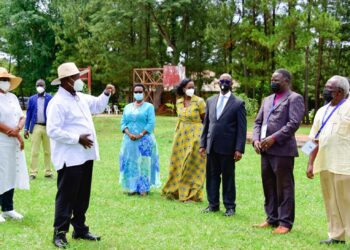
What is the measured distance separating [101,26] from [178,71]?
7073 millimetres

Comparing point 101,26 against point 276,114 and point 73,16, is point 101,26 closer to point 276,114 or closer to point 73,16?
point 73,16

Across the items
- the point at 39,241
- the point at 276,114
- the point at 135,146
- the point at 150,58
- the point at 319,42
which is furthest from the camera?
the point at 150,58

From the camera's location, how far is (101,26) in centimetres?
3556

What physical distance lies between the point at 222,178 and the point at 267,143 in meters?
1.48

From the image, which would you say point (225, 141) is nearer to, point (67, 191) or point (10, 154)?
point (67, 191)

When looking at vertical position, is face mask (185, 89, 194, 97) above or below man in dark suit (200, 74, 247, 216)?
above

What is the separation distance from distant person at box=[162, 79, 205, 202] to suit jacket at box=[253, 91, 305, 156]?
88.5 inches

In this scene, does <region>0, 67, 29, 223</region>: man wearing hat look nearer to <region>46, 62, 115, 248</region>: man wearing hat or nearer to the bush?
<region>46, 62, 115, 248</region>: man wearing hat

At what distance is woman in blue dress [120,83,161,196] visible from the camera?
8.69 metres

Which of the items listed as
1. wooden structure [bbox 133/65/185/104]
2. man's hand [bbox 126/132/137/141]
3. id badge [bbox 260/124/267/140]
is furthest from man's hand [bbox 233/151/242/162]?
wooden structure [bbox 133/65/185/104]

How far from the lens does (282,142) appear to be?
6.04 meters

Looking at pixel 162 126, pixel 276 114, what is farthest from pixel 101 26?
pixel 276 114

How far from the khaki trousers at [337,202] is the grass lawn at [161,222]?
0.97ft

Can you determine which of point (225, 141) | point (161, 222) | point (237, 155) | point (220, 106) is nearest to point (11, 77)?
point (161, 222)
